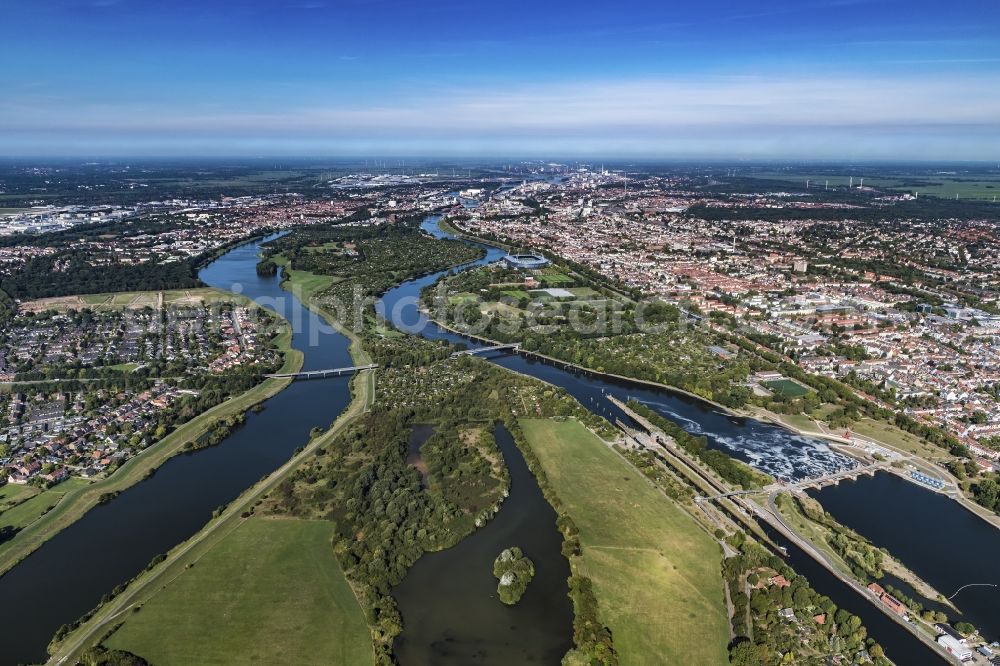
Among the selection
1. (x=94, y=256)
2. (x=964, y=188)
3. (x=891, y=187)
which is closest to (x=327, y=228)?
(x=94, y=256)

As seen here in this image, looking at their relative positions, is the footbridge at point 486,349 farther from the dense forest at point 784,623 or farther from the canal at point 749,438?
the dense forest at point 784,623

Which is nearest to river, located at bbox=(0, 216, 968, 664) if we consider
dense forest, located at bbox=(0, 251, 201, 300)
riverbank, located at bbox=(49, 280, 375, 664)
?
riverbank, located at bbox=(49, 280, 375, 664)

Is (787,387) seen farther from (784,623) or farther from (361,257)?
(361,257)

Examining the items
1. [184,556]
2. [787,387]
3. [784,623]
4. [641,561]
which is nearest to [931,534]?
[784,623]

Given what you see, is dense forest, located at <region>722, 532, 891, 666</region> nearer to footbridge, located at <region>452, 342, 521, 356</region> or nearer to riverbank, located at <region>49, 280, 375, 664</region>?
riverbank, located at <region>49, 280, 375, 664</region>

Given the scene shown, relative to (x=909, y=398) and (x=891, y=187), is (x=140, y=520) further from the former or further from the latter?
(x=891, y=187)

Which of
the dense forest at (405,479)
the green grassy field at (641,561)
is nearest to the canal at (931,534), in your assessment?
the green grassy field at (641,561)
